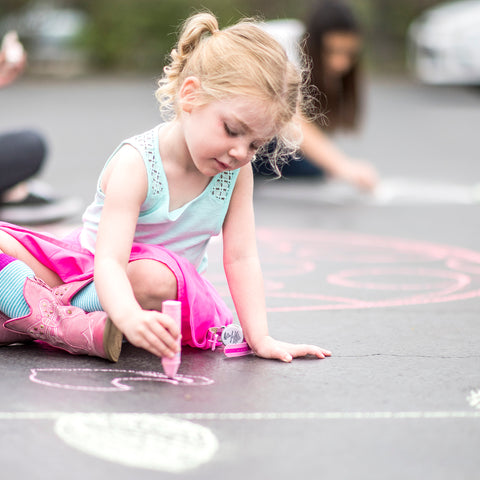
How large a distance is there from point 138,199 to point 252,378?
0.51 metres

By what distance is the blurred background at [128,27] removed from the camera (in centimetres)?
1584

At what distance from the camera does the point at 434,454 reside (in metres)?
1.74

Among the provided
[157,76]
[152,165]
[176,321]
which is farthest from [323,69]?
[157,76]

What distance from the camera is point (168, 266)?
2.29 meters

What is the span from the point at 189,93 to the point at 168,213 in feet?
1.05

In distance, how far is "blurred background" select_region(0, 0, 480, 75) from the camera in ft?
52.0

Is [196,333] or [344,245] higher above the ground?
[196,333]

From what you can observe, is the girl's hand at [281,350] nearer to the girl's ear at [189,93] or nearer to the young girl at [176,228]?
the young girl at [176,228]

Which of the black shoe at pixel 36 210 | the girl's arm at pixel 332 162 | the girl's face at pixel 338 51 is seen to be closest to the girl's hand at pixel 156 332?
the black shoe at pixel 36 210

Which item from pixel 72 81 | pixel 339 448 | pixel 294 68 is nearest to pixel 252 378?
pixel 339 448

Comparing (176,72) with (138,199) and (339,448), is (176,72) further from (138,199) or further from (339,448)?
(339,448)

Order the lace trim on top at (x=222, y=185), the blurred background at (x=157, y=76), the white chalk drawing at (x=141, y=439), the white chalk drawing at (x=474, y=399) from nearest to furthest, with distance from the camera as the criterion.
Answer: the white chalk drawing at (x=141, y=439), the white chalk drawing at (x=474, y=399), the lace trim on top at (x=222, y=185), the blurred background at (x=157, y=76)

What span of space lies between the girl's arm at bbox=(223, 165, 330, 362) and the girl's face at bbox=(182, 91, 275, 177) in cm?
22

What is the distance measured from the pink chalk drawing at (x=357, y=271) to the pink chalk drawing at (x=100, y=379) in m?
0.77
